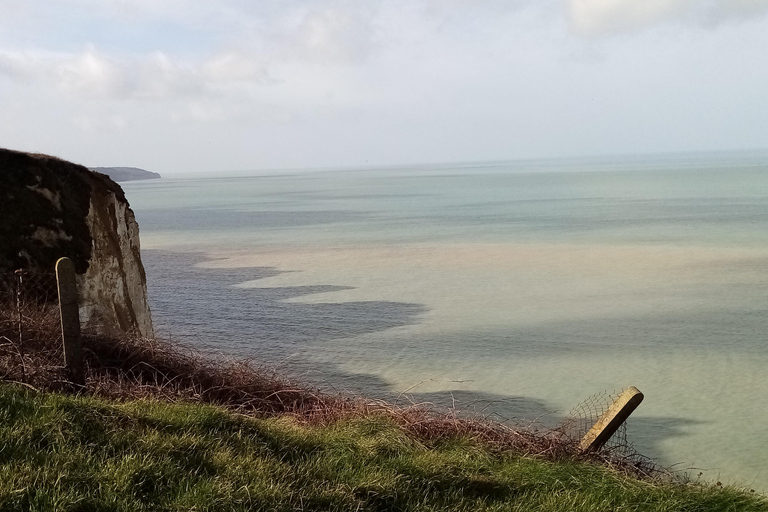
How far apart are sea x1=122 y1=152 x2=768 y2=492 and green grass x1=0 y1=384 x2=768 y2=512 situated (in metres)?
2.97

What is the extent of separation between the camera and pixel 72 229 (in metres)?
11.0

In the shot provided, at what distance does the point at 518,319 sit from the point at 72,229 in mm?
10268

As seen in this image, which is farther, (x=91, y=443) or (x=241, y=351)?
(x=241, y=351)

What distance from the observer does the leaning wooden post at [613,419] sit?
663 cm

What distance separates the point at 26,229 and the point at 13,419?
19.9 ft

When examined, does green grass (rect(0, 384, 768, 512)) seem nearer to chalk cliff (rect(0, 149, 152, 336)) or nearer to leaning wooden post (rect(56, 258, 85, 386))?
leaning wooden post (rect(56, 258, 85, 386))

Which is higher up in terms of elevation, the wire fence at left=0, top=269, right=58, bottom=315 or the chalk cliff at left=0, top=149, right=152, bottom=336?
the chalk cliff at left=0, top=149, right=152, bottom=336

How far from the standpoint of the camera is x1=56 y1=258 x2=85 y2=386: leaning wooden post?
260 inches

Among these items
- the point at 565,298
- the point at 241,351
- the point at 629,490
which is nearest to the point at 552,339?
the point at 565,298

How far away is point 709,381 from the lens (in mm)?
12641

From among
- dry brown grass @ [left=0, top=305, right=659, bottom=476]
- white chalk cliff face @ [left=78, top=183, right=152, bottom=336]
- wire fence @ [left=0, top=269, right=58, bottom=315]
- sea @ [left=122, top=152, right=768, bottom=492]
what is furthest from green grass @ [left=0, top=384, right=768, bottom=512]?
white chalk cliff face @ [left=78, top=183, right=152, bottom=336]

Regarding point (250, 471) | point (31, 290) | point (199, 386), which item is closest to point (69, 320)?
point (199, 386)

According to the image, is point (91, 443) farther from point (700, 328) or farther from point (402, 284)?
point (402, 284)

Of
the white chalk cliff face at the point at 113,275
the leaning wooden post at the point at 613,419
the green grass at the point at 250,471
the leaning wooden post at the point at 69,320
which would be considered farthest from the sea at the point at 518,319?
the leaning wooden post at the point at 69,320
